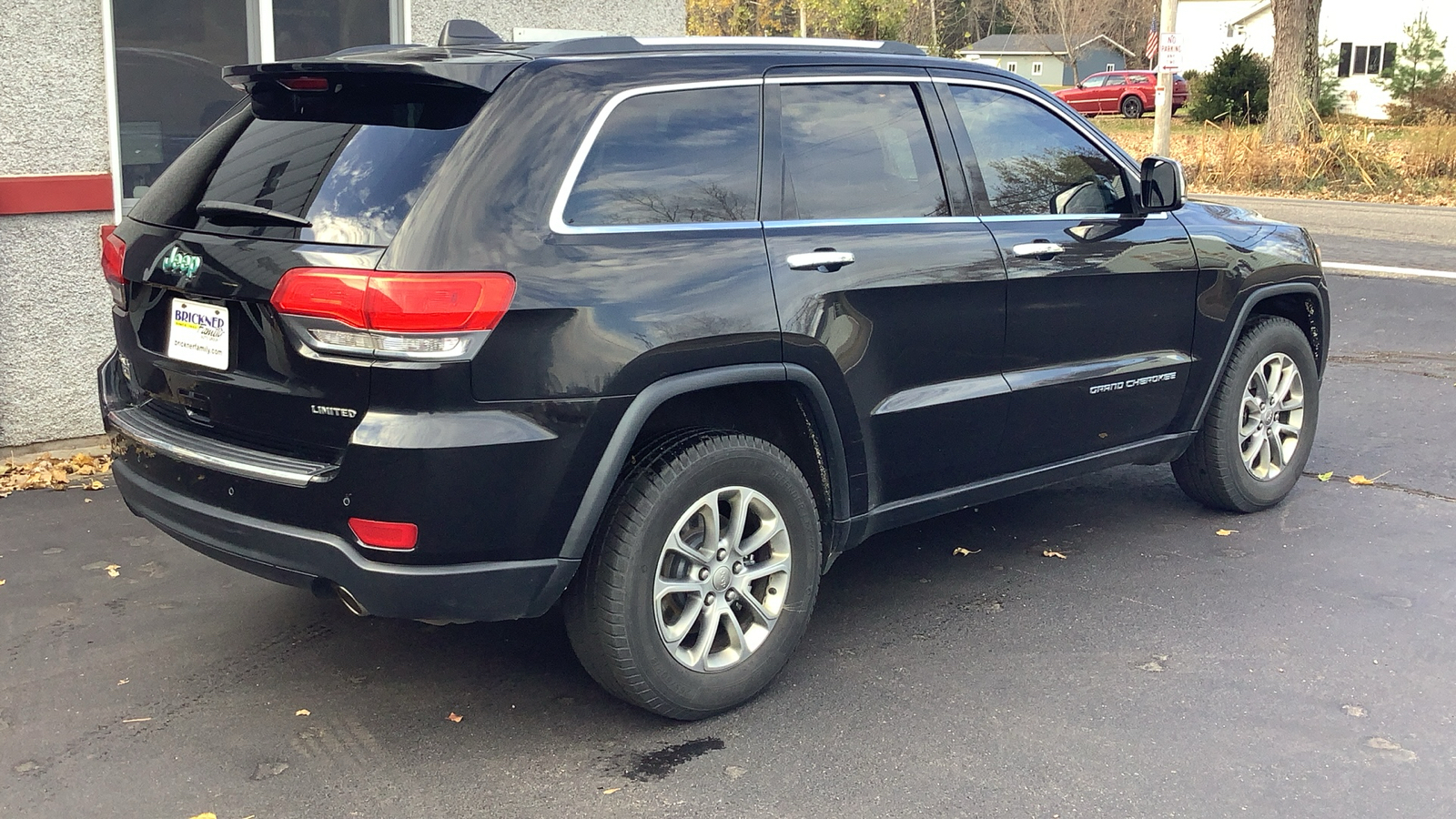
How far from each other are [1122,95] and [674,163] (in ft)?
156

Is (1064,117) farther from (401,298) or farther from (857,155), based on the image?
(401,298)

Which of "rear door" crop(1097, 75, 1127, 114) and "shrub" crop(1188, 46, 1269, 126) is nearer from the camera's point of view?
"shrub" crop(1188, 46, 1269, 126)

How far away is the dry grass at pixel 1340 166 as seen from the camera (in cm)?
2109

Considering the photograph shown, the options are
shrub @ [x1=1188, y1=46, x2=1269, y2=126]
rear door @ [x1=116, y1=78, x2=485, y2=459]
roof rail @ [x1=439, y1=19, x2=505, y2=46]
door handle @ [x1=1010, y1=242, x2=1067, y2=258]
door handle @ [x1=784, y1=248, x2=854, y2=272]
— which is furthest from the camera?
shrub @ [x1=1188, y1=46, x2=1269, y2=126]

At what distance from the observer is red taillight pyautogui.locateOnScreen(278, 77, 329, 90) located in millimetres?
3551

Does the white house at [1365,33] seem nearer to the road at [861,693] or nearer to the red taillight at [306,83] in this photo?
the road at [861,693]

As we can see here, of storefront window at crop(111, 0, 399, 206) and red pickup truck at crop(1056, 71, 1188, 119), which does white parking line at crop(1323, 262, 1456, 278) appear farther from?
red pickup truck at crop(1056, 71, 1188, 119)

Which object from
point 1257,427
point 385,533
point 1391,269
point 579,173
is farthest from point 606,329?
point 1391,269

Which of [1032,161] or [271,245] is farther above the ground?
[1032,161]

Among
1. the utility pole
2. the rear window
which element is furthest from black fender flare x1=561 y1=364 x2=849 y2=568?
the utility pole

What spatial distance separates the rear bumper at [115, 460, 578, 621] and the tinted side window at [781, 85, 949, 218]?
1303mm

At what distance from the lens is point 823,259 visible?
151 inches

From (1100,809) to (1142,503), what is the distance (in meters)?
2.86

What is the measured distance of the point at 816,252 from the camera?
383 cm
